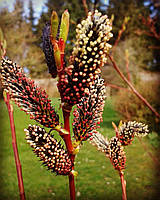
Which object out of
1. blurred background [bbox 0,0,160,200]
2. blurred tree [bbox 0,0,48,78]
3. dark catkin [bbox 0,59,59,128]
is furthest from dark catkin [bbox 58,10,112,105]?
blurred tree [bbox 0,0,48,78]

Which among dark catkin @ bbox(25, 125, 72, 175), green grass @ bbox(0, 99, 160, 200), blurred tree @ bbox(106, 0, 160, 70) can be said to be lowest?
green grass @ bbox(0, 99, 160, 200)

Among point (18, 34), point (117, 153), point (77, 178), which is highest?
point (18, 34)

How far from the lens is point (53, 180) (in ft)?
2.45

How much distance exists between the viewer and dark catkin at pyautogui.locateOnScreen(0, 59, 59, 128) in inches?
6.5

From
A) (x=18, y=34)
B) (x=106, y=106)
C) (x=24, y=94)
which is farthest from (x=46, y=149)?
(x=18, y=34)

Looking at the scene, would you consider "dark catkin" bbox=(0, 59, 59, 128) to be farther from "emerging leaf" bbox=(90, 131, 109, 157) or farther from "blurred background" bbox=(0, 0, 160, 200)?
"blurred background" bbox=(0, 0, 160, 200)

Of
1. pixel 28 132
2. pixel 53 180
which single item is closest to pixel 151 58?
pixel 53 180

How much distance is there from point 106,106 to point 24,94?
1.47 feet

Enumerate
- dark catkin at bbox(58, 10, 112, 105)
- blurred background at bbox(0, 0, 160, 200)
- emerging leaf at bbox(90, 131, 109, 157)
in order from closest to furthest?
1. dark catkin at bbox(58, 10, 112, 105)
2. emerging leaf at bbox(90, 131, 109, 157)
3. blurred background at bbox(0, 0, 160, 200)

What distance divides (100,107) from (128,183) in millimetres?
755

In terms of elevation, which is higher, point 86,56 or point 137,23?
point 137,23

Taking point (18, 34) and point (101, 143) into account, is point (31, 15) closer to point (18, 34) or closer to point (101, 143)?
point (18, 34)

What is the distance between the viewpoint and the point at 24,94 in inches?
6.6

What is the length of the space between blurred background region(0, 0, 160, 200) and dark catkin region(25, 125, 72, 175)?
250 mm
